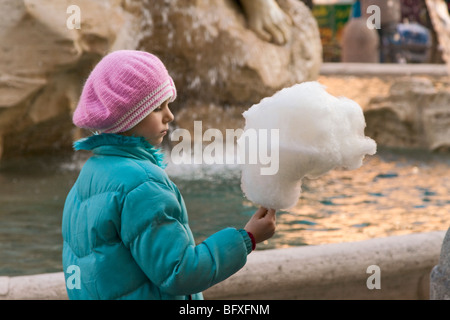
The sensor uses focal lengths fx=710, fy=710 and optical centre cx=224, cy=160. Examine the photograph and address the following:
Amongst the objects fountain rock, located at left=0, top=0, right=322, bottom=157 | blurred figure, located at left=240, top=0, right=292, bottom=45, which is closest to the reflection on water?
fountain rock, located at left=0, top=0, right=322, bottom=157

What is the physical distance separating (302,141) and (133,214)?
47 centimetres

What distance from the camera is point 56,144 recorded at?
24.3ft

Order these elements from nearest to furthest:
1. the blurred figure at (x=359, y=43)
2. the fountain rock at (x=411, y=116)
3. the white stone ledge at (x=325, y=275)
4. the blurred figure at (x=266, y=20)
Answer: the white stone ledge at (x=325, y=275)
the blurred figure at (x=266, y=20)
the fountain rock at (x=411, y=116)
the blurred figure at (x=359, y=43)

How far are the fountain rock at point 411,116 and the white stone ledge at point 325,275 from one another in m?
5.82

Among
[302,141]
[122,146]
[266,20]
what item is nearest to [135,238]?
[122,146]

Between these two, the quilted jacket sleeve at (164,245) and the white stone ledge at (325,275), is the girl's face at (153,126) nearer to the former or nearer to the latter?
the quilted jacket sleeve at (164,245)

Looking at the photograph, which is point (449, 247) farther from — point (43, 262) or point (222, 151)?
point (222, 151)

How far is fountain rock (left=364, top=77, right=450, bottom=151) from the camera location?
29.5ft

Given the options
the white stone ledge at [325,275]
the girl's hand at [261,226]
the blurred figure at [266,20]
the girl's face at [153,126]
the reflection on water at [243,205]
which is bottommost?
the reflection on water at [243,205]

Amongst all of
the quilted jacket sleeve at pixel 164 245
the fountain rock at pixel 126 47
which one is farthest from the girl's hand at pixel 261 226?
the fountain rock at pixel 126 47

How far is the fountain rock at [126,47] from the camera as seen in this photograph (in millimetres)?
5859

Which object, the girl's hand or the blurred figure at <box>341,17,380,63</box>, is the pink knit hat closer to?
the girl's hand

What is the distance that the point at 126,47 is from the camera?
6902 mm

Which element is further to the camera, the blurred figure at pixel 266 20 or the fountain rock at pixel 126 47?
the blurred figure at pixel 266 20
